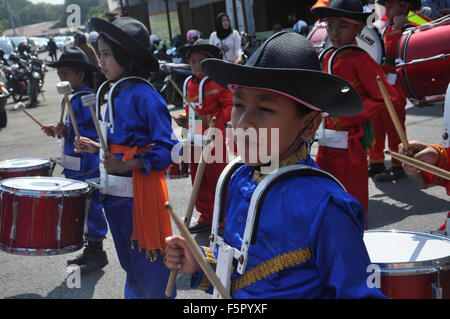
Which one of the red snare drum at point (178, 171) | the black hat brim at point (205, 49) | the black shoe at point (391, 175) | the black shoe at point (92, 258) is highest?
the black hat brim at point (205, 49)

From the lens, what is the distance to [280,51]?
1.66 meters

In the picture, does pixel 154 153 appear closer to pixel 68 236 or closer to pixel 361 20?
pixel 68 236

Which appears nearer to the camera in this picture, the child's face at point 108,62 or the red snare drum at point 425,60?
the child's face at point 108,62

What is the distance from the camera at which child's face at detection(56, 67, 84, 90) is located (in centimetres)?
472

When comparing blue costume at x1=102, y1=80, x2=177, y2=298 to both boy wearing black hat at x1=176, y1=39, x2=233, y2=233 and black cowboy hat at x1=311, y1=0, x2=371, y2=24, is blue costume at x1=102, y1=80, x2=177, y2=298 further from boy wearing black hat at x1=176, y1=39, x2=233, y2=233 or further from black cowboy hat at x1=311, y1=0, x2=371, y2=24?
boy wearing black hat at x1=176, y1=39, x2=233, y2=233

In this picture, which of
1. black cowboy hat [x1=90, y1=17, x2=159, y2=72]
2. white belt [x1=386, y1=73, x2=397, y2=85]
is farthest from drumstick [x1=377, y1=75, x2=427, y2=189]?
white belt [x1=386, y1=73, x2=397, y2=85]

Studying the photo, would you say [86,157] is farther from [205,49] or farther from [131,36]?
[205,49]

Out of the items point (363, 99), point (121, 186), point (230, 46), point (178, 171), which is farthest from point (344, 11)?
point (230, 46)

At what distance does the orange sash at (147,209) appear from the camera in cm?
317

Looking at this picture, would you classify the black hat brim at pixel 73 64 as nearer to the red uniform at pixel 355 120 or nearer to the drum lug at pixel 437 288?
the red uniform at pixel 355 120

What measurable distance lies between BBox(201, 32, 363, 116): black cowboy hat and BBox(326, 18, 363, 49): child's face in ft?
8.51

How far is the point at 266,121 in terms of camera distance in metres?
1.67

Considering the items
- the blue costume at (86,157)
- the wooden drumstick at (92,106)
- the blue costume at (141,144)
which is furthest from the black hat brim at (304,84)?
the blue costume at (86,157)

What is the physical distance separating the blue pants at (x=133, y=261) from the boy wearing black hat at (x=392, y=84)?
11.8ft
